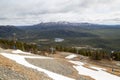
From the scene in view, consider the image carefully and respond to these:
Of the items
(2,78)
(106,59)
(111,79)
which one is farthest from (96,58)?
(2,78)

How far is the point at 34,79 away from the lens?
94.3 ft

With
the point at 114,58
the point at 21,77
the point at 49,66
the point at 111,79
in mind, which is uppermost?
the point at 21,77

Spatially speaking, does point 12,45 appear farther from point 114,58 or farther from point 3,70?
point 3,70

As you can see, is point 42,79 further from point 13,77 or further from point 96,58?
point 96,58

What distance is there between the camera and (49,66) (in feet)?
159

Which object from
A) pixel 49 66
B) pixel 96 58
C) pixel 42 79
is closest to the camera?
pixel 42 79

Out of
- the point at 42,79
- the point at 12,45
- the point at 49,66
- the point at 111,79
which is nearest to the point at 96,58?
the point at 12,45

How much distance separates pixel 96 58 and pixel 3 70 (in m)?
112

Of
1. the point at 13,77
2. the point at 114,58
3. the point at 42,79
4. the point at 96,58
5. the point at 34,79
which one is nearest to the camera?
the point at 13,77

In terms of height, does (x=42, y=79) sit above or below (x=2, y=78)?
below

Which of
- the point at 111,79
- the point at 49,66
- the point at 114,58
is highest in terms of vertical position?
the point at 49,66

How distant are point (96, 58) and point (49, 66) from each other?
8936 centimetres

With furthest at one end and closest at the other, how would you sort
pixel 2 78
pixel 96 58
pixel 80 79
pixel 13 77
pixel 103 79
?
pixel 96 58
pixel 103 79
pixel 80 79
pixel 13 77
pixel 2 78

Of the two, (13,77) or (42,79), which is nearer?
(13,77)
